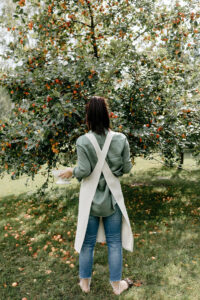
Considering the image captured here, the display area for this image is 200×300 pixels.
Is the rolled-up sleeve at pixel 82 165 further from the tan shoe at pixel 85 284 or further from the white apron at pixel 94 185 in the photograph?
the tan shoe at pixel 85 284

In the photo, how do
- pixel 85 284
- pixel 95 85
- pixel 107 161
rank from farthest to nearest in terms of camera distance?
pixel 95 85
pixel 85 284
pixel 107 161

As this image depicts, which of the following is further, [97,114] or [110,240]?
[110,240]

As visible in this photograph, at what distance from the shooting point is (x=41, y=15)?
4.52 m

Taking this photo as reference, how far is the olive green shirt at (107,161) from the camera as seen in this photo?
7.18ft

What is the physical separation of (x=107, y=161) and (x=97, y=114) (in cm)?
42

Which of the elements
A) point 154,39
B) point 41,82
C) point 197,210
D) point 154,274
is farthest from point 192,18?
point 154,274

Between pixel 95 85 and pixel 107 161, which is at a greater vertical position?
pixel 95 85

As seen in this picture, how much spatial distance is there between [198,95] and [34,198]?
4.69 metres

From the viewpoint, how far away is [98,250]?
12.1 ft

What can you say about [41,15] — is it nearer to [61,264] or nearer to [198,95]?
[198,95]

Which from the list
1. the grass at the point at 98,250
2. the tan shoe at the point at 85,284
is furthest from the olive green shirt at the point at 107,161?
the grass at the point at 98,250

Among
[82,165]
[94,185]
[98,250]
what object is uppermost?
[82,165]

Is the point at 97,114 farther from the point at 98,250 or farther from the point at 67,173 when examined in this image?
the point at 98,250

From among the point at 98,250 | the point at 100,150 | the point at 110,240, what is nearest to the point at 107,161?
the point at 100,150
